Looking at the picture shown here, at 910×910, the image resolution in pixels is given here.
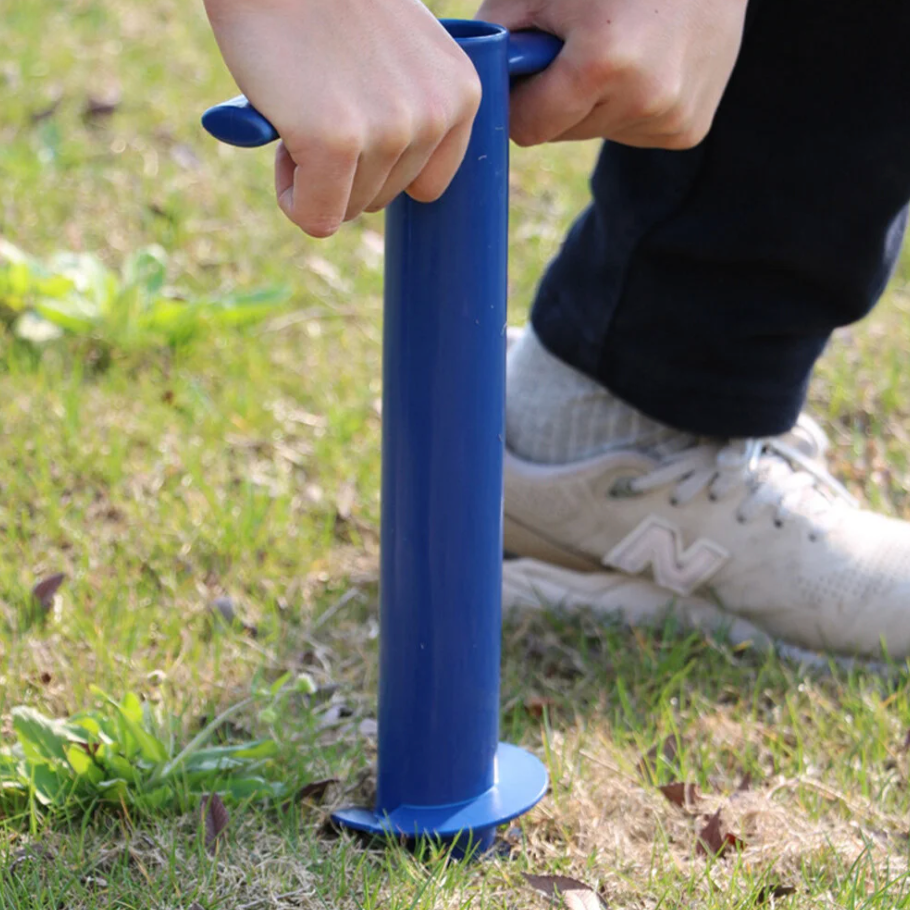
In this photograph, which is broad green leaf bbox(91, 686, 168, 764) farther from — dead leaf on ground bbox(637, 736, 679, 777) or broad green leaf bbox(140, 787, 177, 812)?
dead leaf on ground bbox(637, 736, 679, 777)

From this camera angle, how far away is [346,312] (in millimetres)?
2584

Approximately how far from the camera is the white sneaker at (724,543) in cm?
177

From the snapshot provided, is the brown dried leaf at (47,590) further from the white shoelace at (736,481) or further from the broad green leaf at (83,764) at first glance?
the white shoelace at (736,481)

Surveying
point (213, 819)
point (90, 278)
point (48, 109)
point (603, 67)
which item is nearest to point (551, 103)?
point (603, 67)

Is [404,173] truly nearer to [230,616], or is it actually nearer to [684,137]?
[684,137]

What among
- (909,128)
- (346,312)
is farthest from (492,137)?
(346,312)

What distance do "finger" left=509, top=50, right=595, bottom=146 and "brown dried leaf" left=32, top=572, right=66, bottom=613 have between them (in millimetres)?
902

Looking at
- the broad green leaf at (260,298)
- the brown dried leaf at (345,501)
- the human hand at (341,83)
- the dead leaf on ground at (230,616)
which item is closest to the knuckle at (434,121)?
the human hand at (341,83)

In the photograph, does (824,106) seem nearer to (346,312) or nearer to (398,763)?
(398,763)

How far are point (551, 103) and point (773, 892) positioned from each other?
31.8 inches

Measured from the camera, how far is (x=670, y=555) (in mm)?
1816

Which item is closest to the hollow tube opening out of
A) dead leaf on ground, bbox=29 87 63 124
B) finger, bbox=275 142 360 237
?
finger, bbox=275 142 360 237

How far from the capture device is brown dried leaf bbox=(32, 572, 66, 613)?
169cm

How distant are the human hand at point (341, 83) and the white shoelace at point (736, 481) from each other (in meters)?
0.87
